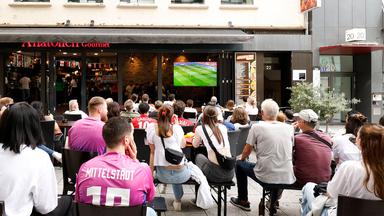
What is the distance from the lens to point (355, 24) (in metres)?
18.1

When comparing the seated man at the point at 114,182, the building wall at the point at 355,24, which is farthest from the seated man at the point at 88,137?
the building wall at the point at 355,24

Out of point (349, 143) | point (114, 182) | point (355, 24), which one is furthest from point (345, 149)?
point (355, 24)

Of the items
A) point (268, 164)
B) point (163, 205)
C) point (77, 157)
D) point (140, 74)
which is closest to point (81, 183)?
point (163, 205)

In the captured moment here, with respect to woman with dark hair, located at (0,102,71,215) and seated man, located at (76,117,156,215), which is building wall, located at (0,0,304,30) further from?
seated man, located at (76,117,156,215)

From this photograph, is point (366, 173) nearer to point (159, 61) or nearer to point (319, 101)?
point (319, 101)

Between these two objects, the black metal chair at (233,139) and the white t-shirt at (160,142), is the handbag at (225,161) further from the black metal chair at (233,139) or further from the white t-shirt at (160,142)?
the black metal chair at (233,139)

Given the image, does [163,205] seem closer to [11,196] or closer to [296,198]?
[11,196]

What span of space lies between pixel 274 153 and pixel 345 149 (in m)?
0.83

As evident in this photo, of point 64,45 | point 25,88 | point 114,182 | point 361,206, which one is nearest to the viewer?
point 114,182

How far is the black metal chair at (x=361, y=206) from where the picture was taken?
344cm

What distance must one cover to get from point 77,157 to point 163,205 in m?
1.58

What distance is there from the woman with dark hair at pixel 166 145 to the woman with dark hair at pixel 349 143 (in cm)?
183

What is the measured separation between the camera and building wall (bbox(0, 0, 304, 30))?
54.3ft

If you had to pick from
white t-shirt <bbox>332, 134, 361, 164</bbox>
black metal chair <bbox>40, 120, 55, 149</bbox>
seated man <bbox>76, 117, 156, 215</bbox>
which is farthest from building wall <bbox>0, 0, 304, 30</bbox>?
seated man <bbox>76, 117, 156, 215</bbox>
